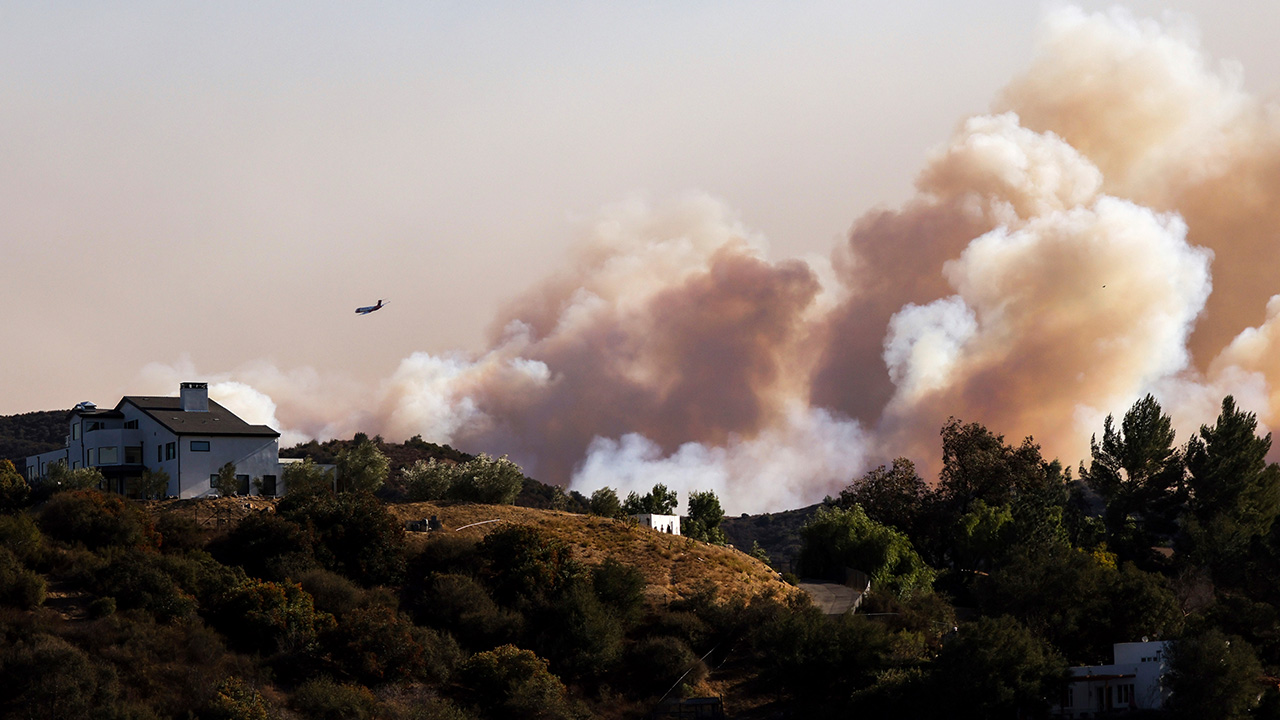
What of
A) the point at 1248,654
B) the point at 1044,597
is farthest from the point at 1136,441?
the point at 1248,654

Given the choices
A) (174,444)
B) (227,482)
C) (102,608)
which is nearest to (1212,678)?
(102,608)

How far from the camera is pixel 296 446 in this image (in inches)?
6762

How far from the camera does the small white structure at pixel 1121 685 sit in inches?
2768

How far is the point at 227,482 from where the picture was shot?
8488 centimetres

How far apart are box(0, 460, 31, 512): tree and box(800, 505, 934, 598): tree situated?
180ft

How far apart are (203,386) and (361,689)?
3826 centimetres

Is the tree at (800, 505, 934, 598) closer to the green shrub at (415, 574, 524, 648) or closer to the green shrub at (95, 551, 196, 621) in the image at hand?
the green shrub at (415, 574, 524, 648)

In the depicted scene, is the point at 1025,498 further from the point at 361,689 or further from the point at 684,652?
the point at 361,689

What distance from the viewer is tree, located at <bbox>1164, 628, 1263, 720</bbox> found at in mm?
66500

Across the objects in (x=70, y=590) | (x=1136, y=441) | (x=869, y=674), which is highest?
(x=1136, y=441)

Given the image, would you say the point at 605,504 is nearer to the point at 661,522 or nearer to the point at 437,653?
the point at 661,522

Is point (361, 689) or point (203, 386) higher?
point (203, 386)

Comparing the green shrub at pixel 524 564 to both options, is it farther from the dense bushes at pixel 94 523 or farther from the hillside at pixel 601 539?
the dense bushes at pixel 94 523

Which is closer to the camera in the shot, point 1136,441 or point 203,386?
point 203,386
